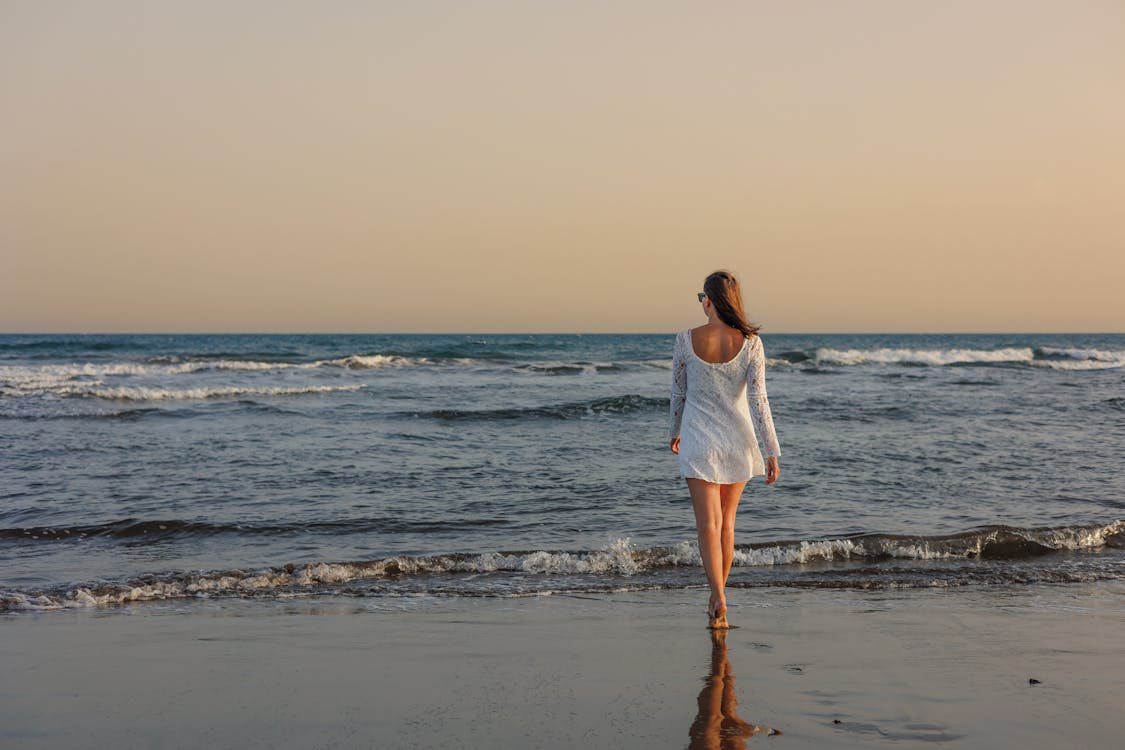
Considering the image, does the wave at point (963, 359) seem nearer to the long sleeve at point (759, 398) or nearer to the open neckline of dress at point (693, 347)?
the long sleeve at point (759, 398)

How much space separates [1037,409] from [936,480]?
29.8 feet

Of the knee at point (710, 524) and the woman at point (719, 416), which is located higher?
the woman at point (719, 416)

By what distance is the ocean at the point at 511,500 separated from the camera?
252 inches

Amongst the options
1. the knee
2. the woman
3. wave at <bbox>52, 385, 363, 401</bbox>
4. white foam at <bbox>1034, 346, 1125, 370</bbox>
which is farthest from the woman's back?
white foam at <bbox>1034, 346, 1125, 370</bbox>

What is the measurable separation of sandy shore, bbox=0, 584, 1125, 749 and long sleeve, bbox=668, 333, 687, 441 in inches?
44.5

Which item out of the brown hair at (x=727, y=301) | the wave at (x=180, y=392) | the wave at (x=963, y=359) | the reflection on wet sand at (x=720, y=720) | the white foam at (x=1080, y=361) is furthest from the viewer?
the wave at (x=963, y=359)

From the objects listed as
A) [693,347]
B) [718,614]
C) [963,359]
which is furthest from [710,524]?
[963,359]

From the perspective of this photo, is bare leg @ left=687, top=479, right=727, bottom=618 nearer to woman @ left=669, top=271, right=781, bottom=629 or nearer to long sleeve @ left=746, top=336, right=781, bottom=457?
woman @ left=669, top=271, right=781, bottom=629

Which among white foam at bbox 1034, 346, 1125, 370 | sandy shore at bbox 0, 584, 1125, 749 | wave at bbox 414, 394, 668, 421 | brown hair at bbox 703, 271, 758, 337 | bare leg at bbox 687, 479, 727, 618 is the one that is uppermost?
brown hair at bbox 703, 271, 758, 337

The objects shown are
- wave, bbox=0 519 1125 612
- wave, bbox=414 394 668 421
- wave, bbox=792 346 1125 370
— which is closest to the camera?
wave, bbox=0 519 1125 612

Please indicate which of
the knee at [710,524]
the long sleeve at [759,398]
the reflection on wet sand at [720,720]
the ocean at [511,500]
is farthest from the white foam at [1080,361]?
the reflection on wet sand at [720,720]

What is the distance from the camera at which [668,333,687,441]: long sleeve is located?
16.2 feet

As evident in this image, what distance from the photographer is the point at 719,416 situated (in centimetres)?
485

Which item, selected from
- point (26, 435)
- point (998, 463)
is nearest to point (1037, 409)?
point (998, 463)
